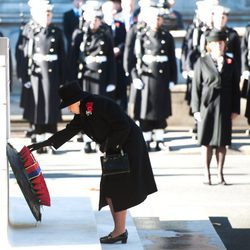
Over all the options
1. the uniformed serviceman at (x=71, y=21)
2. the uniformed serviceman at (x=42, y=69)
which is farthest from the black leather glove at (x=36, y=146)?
the uniformed serviceman at (x=71, y=21)

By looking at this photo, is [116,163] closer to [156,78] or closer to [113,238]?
[113,238]

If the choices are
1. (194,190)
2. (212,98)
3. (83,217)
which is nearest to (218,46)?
(212,98)

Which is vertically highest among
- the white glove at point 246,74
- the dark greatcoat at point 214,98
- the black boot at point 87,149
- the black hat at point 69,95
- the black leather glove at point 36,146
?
the black hat at point 69,95

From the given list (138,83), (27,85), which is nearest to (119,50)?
(138,83)

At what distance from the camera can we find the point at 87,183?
14484 millimetres

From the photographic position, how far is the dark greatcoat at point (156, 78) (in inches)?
690

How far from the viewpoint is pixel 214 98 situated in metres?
14.2

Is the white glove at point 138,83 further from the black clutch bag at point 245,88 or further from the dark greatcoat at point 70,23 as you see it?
the dark greatcoat at point 70,23

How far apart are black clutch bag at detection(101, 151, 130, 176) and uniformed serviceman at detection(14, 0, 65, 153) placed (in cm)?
678

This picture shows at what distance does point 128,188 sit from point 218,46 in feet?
11.7

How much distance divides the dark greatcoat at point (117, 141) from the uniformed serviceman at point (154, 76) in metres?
6.50

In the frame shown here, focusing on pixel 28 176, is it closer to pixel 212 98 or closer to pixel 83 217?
pixel 83 217

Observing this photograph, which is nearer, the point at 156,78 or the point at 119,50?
the point at 156,78

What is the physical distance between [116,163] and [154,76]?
7.04m
